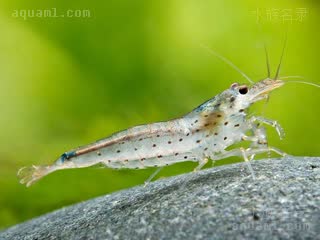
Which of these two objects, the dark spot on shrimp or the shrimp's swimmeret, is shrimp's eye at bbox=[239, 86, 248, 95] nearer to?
the shrimp's swimmeret

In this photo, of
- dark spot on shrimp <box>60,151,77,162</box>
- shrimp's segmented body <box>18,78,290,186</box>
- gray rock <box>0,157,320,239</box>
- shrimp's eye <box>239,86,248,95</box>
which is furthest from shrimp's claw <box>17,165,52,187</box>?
shrimp's eye <box>239,86,248,95</box>

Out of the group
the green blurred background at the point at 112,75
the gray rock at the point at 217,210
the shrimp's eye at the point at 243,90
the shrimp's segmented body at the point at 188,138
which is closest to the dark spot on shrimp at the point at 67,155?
the shrimp's segmented body at the point at 188,138

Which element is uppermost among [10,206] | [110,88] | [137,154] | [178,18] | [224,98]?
[178,18]

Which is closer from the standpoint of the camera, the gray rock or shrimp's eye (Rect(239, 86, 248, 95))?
the gray rock

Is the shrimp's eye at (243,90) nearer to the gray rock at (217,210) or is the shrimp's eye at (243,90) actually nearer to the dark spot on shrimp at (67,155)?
the gray rock at (217,210)

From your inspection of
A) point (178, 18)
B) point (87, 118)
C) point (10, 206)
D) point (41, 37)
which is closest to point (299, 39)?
point (178, 18)

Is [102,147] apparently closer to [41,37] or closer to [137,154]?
[137,154]
